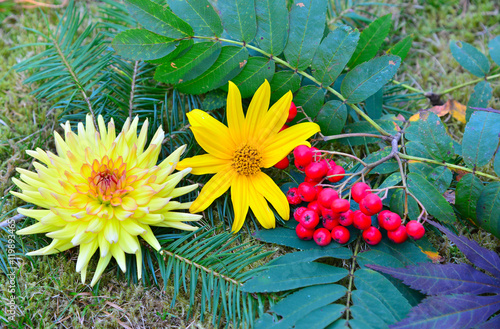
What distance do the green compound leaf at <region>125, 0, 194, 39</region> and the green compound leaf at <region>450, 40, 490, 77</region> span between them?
54.0 inches

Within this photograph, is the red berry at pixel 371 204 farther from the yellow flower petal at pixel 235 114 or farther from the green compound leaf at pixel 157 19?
the green compound leaf at pixel 157 19

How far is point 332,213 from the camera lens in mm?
1443

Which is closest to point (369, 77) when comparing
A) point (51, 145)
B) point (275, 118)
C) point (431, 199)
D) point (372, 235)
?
point (275, 118)

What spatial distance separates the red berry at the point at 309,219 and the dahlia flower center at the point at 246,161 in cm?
28

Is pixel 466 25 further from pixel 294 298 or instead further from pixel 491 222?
pixel 294 298

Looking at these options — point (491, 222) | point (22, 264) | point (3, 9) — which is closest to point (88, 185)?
point (22, 264)

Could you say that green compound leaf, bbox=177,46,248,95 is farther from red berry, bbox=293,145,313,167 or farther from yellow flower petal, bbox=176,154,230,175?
red berry, bbox=293,145,313,167

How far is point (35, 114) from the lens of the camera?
1.91m

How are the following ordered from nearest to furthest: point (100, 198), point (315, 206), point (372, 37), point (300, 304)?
point (300, 304) → point (100, 198) → point (315, 206) → point (372, 37)

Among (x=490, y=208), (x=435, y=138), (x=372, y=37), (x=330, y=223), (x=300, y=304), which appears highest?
(x=372, y=37)

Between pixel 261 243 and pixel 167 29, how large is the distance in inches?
37.8

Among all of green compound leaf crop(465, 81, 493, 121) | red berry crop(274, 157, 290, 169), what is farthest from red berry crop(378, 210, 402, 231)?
green compound leaf crop(465, 81, 493, 121)

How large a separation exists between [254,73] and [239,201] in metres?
0.56

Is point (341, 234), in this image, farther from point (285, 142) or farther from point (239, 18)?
point (239, 18)
